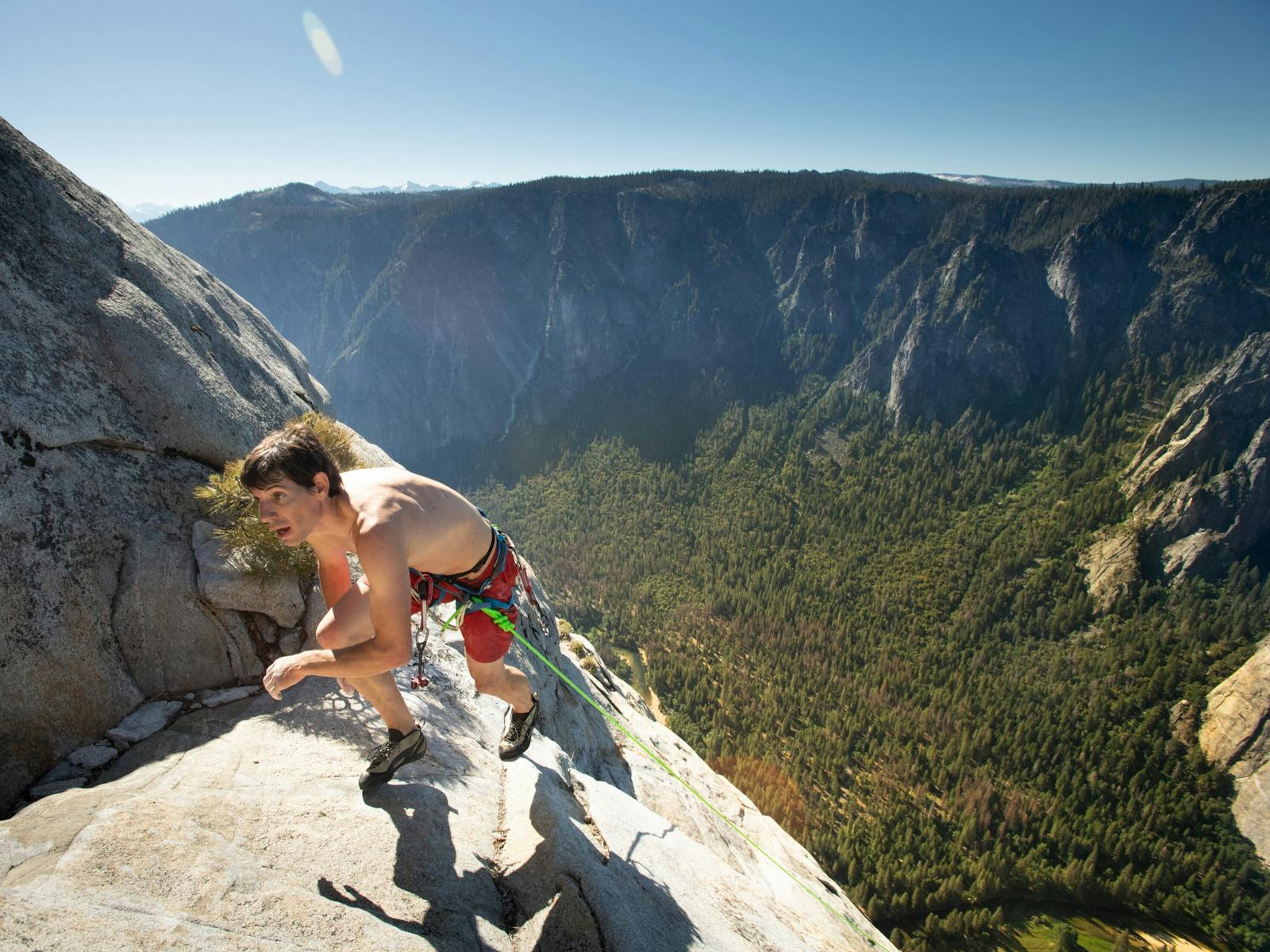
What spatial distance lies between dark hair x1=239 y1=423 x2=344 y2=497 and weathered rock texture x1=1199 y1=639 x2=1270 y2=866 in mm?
84709

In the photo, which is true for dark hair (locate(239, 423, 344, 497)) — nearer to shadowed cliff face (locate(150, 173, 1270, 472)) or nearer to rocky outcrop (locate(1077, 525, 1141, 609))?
rocky outcrop (locate(1077, 525, 1141, 609))

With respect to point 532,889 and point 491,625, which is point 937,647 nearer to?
point 532,889

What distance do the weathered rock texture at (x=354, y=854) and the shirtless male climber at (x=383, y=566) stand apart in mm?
658

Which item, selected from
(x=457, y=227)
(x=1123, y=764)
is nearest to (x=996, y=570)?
(x=1123, y=764)

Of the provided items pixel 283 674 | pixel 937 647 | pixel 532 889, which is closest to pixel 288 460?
pixel 283 674

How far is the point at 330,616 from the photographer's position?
18.1ft

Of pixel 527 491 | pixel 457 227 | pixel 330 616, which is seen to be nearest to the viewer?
pixel 330 616

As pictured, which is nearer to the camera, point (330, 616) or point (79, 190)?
point (330, 616)

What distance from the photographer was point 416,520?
505 cm

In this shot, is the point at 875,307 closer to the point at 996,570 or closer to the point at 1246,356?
the point at 1246,356

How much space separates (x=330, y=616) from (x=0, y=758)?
4134 millimetres

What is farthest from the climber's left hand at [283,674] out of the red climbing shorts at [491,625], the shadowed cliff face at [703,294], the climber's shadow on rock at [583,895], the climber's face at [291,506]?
the shadowed cliff face at [703,294]

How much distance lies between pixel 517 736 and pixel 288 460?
4.88 meters

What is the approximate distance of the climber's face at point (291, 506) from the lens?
14.8 feet
